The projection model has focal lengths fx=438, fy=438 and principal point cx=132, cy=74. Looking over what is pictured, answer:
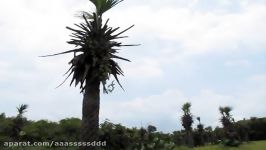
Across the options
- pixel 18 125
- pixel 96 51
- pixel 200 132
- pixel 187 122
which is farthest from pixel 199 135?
pixel 96 51

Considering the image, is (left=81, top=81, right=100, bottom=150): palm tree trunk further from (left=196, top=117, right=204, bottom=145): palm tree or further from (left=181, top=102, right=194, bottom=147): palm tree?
(left=196, top=117, right=204, bottom=145): palm tree

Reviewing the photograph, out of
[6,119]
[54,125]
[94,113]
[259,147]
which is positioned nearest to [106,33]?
[94,113]

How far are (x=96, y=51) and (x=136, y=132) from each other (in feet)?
48.9

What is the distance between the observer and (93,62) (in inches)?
493

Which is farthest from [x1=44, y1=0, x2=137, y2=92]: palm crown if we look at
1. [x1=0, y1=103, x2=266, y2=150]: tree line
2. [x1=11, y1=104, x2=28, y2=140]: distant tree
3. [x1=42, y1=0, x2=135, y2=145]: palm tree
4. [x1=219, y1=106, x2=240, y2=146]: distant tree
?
[x1=219, y1=106, x2=240, y2=146]: distant tree

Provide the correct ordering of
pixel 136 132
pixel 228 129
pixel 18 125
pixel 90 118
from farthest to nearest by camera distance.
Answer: pixel 228 129
pixel 18 125
pixel 136 132
pixel 90 118

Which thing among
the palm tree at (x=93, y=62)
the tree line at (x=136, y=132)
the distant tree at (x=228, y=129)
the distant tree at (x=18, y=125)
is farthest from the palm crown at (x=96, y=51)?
the distant tree at (x=228, y=129)

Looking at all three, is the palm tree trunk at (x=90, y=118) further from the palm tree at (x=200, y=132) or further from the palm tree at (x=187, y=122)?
the palm tree at (x=200, y=132)

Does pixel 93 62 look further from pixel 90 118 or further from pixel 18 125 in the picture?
pixel 18 125

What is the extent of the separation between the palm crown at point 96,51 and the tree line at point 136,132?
11122mm

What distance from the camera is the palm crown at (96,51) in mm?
12508

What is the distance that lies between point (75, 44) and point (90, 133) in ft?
9.33

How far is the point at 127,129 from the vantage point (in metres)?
27.1

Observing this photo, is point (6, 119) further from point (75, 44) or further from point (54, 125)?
point (75, 44)
